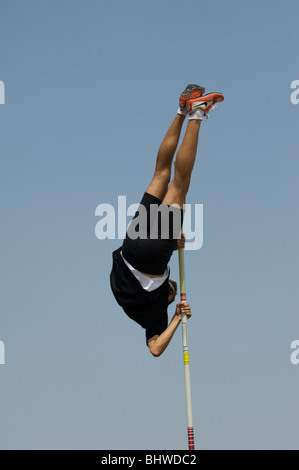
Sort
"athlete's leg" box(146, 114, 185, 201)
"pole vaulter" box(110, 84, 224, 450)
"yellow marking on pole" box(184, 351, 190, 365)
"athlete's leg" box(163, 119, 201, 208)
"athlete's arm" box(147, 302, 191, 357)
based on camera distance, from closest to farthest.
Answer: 1. "athlete's leg" box(163, 119, 201, 208)
2. "pole vaulter" box(110, 84, 224, 450)
3. "athlete's leg" box(146, 114, 185, 201)
4. "athlete's arm" box(147, 302, 191, 357)
5. "yellow marking on pole" box(184, 351, 190, 365)

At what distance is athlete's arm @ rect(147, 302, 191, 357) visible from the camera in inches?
456

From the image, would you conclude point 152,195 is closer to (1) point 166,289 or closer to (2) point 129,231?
(2) point 129,231

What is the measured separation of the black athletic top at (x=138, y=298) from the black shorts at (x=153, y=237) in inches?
11.8

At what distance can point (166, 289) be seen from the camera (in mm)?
11852

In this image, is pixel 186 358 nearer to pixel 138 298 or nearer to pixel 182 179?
pixel 138 298

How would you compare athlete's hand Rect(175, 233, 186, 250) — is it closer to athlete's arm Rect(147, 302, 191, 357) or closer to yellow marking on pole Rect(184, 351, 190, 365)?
athlete's arm Rect(147, 302, 191, 357)

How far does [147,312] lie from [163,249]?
1.22 m

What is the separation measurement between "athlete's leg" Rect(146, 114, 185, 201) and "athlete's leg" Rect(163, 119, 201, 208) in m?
0.37

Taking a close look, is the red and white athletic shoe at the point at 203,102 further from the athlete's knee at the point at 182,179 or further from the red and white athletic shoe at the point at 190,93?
the athlete's knee at the point at 182,179

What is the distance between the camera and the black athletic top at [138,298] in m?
11.6

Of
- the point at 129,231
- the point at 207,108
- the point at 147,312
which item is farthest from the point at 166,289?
the point at 207,108

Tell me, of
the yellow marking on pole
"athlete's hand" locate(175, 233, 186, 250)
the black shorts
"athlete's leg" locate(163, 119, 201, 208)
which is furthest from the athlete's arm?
"athlete's leg" locate(163, 119, 201, 208)

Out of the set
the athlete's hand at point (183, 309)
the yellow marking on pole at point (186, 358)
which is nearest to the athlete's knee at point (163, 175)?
the athlete's hand at point (183, 309)
